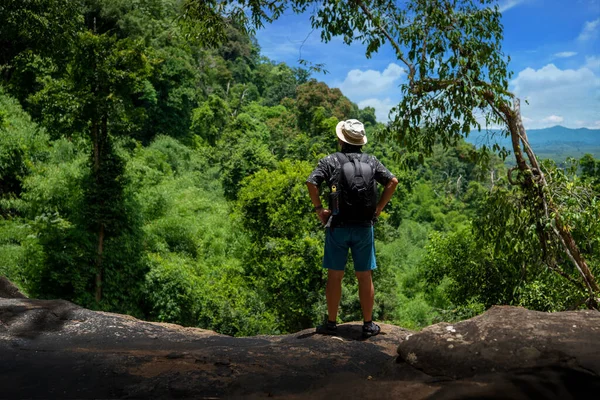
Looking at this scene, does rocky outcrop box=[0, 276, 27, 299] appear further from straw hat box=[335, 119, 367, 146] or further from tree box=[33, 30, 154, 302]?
tree box=[33, 30, 154, 302]

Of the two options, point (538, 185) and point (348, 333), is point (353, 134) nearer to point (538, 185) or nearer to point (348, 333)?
point (348, 333)

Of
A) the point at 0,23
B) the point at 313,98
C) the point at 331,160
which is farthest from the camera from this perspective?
the point at 313,98

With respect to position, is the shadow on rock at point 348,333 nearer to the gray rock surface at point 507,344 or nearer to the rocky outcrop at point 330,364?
the rocky outcrop at point 330,364

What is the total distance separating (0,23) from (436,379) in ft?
32.4

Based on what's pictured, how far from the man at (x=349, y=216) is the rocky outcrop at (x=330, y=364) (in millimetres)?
394

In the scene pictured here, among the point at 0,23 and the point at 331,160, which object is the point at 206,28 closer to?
the point at 331,160

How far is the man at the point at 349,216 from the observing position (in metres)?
4.06

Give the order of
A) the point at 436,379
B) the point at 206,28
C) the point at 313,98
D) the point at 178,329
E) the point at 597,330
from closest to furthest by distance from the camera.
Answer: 1. the point at 436,379
2. the point at 597,330
3. the point at 178,329
4. the point at 206,28
5. the point at 313,98

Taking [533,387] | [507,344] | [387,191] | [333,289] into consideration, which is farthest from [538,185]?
[533,387]

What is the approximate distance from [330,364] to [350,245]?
111 cm

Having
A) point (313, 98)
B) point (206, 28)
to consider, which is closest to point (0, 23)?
Result: point (206, 28)

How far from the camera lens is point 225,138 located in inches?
1625

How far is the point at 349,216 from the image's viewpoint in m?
4.05

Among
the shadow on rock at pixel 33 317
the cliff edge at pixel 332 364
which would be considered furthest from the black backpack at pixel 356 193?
the shadow on rock at pixel 33 317
